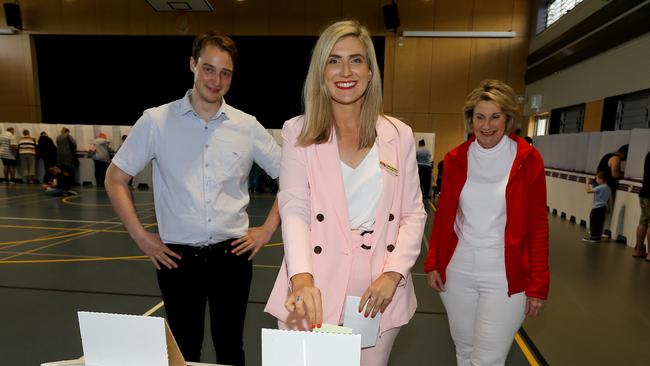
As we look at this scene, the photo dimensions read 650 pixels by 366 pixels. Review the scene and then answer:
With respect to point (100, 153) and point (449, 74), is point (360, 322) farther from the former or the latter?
point (449, 74)

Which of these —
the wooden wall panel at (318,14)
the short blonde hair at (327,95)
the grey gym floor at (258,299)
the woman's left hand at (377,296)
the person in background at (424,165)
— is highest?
the wooden wall panel at (318,14)

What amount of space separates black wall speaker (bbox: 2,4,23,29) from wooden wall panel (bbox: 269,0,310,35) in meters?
10.4

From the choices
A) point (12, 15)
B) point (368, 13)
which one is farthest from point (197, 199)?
point (12, 15)

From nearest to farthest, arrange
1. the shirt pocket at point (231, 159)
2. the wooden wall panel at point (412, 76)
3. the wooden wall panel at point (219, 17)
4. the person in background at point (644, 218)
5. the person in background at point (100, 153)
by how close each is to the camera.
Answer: the shirt pocket at point (231, 159) → the person in background at point (644, 218) → the person in background at point (100, 153) → the wooden wall panel at point (412, 76) → the wooden wall panel at point (219, 17)

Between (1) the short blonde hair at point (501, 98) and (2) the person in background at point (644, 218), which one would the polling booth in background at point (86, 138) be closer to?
(2) the person in background at point (644, 218)

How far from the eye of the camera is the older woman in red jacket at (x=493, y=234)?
80.1 inches

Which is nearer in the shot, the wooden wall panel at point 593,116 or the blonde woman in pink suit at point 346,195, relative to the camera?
the blonde woman in pink suit at point 346,195

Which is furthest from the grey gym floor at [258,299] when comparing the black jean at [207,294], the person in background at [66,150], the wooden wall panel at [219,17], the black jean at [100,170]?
the wooden wall panel at [219,17]

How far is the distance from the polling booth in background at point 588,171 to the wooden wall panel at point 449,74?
3.95 m

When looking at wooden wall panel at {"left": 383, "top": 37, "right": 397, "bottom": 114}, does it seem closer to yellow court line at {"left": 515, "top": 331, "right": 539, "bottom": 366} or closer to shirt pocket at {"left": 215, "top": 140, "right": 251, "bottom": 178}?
yellow court line at {"left": 515, "top": 331, "right": 539, "bottom": 366}

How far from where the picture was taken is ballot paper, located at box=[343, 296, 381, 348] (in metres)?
1.26

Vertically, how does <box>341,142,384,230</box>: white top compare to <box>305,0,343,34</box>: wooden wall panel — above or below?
below

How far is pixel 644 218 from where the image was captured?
6.06m

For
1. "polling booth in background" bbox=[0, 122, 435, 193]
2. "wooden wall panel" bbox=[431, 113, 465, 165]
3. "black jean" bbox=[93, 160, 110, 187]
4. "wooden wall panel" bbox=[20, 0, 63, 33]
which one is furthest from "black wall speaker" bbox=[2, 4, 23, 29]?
"wooden wall panel" bbox=[431, 113, 465, 165]
